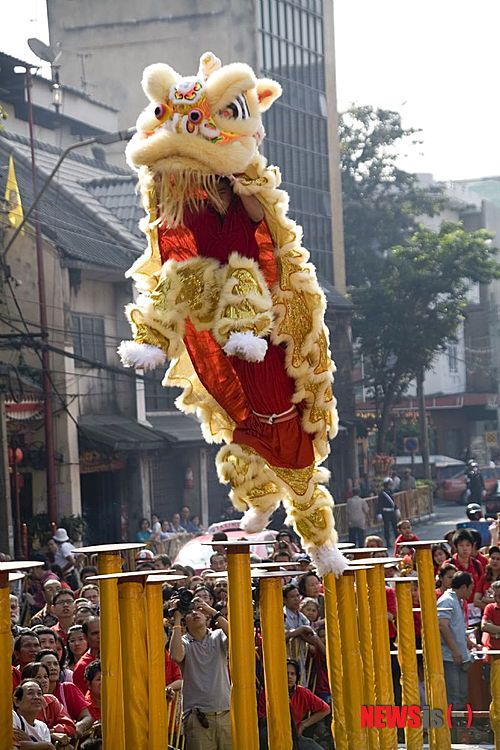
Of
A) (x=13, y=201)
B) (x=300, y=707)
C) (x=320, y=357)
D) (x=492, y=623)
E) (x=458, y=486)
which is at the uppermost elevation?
(x=13, y=201)

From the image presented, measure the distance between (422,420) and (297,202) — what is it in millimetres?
7508

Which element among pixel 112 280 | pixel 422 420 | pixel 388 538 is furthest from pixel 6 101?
pixel 422 420

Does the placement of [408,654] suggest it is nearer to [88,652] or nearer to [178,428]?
[88,652]

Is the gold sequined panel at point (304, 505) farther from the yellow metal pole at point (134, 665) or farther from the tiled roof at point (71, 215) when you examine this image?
the tiled roof at point (71, 215)

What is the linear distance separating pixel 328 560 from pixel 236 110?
2061mm

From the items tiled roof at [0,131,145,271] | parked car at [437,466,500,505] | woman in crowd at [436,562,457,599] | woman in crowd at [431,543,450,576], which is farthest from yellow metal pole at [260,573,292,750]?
parked car at [437,466,500,505]

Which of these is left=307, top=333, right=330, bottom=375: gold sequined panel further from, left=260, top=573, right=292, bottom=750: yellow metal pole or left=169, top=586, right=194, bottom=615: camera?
left=169, top=586, right=194, bottom=615: camera

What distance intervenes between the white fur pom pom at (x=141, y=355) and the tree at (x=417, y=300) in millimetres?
27875

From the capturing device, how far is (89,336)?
23.5 metres

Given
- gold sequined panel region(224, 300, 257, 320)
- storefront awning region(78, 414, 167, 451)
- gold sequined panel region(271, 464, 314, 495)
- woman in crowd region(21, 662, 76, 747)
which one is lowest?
woman in crowd region(21, 662, 76, 747)

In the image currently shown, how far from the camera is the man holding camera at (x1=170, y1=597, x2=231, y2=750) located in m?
7.23

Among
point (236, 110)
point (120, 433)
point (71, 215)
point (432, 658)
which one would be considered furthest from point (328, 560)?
point (71, 215)

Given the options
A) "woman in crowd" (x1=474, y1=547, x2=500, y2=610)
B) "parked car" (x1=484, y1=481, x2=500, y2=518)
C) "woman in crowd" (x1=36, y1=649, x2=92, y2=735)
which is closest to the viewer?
"woman in crowd" (x1=36, y1=649, x2=92, y2=735)

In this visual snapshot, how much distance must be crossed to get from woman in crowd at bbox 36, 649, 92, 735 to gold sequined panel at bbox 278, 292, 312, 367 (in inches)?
74.5
